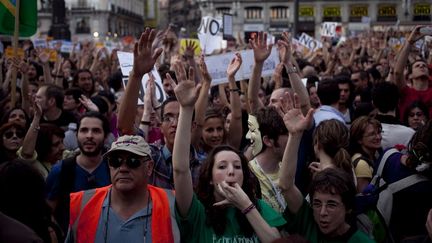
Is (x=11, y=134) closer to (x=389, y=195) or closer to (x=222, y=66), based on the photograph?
(x=222, y=66)

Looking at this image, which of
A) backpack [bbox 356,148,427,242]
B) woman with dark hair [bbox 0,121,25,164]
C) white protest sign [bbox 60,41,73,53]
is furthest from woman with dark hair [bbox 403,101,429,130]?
white protest sign [bbox 60,41,73,53]

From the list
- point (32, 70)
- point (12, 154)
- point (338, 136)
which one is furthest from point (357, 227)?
point (32, 70)

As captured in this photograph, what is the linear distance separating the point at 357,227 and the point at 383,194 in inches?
23.5

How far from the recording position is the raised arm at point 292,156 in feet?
12.6

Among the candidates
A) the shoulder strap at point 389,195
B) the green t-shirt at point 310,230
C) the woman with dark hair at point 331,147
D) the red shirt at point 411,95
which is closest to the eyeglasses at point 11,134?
the woman with dark hair at point 331,147

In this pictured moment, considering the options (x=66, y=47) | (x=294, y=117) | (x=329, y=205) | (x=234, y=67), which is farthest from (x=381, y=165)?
(x=66, y=47)

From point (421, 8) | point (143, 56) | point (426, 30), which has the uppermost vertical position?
point (421, 8)

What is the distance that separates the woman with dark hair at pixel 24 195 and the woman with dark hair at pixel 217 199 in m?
0.76

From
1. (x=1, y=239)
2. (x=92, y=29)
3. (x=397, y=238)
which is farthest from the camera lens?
(x=92, y=29)

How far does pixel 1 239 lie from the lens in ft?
9.29

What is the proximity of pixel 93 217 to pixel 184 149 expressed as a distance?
0.64m

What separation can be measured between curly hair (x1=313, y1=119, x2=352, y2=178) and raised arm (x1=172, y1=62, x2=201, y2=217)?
1125 millimetres

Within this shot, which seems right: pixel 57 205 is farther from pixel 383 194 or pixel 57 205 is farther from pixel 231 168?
pixel 383 194

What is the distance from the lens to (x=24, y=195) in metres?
3.42
